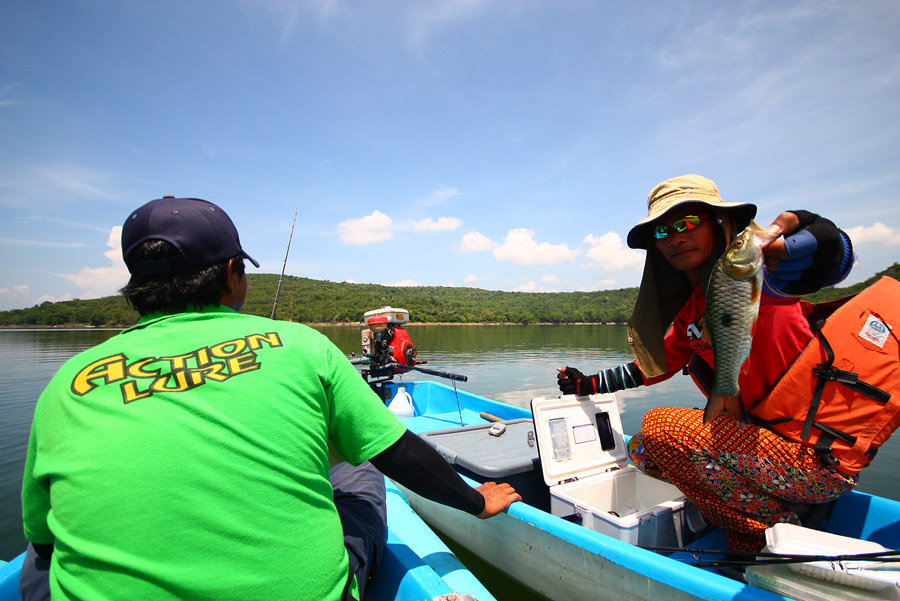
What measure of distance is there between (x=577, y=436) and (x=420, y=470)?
2.08 m

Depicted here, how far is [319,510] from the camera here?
3.65 ft

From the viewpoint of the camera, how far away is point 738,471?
7.10 feet

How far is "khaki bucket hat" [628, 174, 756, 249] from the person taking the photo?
6.38 feet

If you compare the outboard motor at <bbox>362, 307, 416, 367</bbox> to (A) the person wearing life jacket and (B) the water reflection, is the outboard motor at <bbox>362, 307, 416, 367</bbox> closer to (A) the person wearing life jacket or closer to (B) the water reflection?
(A) the person wearing life jacket

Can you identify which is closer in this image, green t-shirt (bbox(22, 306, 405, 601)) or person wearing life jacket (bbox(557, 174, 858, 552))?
green t-shirt (bbox(22, 306, 405, 601))

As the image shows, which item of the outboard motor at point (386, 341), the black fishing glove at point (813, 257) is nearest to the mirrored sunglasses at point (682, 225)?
the black fishing glove at point (813, 257)

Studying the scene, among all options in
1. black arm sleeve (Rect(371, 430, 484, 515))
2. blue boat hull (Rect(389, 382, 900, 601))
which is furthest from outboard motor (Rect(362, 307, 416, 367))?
black arm sleeve (Rect(371, 430, 484, 515))

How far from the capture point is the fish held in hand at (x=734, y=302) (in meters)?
1.79

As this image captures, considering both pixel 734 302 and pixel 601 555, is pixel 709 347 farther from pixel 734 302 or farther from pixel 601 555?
pixel 601 555

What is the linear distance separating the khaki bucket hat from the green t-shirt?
5.56 feet

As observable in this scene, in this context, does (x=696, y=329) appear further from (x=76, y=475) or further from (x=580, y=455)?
(x=76, y=475)

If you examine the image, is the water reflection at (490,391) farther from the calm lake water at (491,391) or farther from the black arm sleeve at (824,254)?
the black arm sleeve at (824,254)

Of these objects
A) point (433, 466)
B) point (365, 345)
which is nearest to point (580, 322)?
point (365, 345)

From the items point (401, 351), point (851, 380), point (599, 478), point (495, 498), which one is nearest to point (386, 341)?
point (401, 351)
